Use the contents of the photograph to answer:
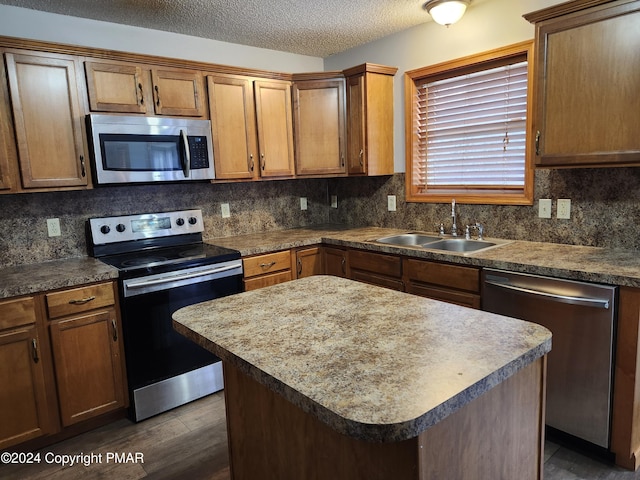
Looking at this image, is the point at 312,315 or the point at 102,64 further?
the point at 102,64

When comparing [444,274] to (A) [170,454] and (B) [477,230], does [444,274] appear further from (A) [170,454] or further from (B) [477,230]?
(A) [170,454]

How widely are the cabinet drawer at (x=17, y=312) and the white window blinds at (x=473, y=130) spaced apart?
8.68ft

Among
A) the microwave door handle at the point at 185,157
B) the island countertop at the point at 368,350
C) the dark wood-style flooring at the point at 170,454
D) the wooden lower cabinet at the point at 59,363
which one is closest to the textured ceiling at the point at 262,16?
the microwave door handle at the point at 185,157

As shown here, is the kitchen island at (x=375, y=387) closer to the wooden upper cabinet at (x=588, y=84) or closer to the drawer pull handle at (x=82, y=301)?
the drawer pull handle at (x=82, y=301)

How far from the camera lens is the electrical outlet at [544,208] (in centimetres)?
265

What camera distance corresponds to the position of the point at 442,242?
310 centimetres

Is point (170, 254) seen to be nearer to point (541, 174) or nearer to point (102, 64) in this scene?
point (102, 64)

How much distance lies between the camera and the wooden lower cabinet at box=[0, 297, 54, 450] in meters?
2.16

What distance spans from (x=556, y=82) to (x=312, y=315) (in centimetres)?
175

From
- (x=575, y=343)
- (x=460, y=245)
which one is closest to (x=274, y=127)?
(x=460, y=245)

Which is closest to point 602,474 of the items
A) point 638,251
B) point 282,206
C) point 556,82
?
point 638,251

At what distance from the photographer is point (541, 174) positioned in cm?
265

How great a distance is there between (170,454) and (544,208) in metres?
2.51

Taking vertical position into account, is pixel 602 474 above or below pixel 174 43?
below
